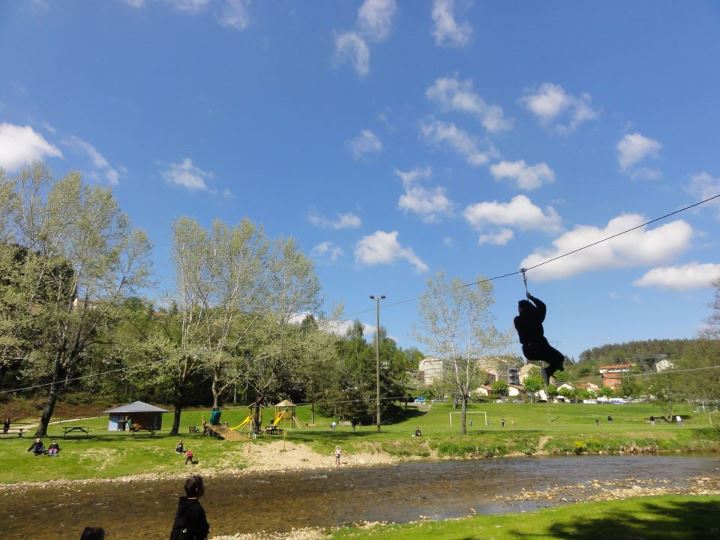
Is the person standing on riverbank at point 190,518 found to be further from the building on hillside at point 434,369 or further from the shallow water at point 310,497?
the building on hillside at point 434,369

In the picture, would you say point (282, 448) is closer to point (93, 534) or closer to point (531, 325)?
point (531, 325)

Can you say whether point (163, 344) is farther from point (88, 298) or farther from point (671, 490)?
point (671, 490)

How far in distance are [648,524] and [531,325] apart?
7807mm

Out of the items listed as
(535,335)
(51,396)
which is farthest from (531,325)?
(51,396)

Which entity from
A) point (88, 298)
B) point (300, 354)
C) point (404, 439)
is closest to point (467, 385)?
point (404, 439)

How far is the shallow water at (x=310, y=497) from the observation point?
18531mm

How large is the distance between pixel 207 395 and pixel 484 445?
50288 millimetres

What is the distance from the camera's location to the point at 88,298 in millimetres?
35594

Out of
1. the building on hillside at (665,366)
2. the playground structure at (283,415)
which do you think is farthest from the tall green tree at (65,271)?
the building on hillside at (665,366)

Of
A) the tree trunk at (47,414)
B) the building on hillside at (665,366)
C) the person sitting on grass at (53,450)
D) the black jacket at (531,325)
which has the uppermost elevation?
the building on hillside at (665,366)

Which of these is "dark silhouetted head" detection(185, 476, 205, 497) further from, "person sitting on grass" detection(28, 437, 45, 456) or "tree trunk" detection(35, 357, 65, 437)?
"tree trunk" detection(35, 357, 65, 437)

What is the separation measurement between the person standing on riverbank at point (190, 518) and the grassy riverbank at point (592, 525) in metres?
7.14

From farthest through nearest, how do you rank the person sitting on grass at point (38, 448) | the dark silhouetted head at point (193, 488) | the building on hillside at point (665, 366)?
the building on hillside at point (665, 366)
the person sitting on grass at point (38, 448)
the dark silhouetted head at point (193, 488)

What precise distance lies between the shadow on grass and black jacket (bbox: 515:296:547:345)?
540 centimetres
